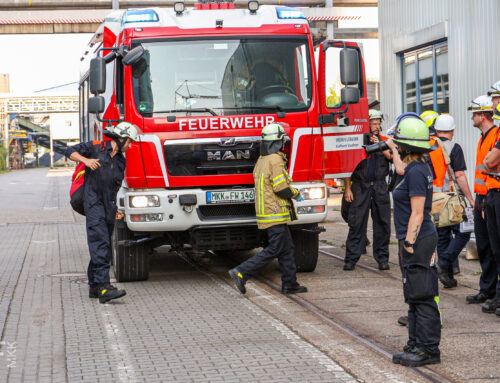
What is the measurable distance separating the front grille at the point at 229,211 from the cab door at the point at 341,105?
103 cm

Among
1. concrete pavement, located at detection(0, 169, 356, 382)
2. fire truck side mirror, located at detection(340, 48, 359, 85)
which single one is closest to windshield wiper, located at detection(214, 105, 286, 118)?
fire truck side mirror, located at detection(340, 48, 359, 85)

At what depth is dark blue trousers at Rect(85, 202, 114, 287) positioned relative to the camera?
29.2ft

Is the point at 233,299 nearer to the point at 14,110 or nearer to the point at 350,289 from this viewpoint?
the point at 350,289

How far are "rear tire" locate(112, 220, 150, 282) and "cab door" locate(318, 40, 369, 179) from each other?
2.36 m

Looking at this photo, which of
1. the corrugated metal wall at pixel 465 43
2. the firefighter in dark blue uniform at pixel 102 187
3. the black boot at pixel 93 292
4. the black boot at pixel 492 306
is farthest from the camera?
the corrugated metal wall at pixel 465 43

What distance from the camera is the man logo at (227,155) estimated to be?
9578 mm

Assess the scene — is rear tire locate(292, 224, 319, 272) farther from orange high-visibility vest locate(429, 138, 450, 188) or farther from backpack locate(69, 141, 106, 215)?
backpack locate(69, 141, 106, 215)

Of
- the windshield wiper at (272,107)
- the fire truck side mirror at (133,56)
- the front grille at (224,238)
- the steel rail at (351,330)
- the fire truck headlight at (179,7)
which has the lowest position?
the steel rail at (351,330)

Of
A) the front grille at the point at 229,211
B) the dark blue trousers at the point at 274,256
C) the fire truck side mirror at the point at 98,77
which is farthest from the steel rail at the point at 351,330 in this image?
the fire truck side mirror at the point at 98,77

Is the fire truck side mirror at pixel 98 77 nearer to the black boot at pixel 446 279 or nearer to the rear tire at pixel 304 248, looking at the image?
the rear tire at pixel 304 248

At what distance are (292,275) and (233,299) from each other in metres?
0.68

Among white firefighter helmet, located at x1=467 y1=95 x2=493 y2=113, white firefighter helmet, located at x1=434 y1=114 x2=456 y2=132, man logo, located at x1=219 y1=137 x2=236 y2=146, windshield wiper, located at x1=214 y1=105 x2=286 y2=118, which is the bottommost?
man logo, located at x1=219 y1=137 x2=236 y2=146

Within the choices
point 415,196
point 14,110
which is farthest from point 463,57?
point 14,110

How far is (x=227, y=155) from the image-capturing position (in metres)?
9.61
